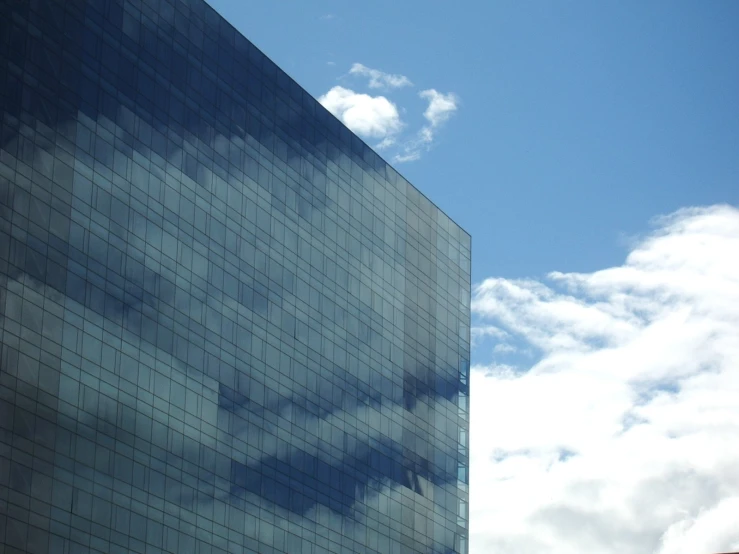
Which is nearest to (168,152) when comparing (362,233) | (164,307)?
(164,307)

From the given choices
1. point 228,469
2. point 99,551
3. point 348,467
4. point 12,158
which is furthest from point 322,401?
point 12,158

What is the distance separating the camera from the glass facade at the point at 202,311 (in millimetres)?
93812

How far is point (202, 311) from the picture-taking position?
109 metres

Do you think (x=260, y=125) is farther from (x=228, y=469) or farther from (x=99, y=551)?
(x=99, y=551)

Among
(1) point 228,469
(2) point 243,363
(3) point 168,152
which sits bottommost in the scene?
(1) point 228,469

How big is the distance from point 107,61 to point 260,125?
2020cm

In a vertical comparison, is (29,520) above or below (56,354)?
below

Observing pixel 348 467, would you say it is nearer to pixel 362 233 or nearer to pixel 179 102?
pixel 362 233

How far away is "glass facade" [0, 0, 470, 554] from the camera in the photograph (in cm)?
9381

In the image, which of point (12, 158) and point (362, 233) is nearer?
point (12, 158)

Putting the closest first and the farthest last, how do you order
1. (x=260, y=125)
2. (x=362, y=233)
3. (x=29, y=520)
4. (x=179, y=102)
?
(x=29, y=520), (x=179, y=102), (x=260, y=125), (x=362, y=233)

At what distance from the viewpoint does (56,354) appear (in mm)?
94000

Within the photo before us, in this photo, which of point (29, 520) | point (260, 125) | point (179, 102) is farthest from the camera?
point (260, 125)

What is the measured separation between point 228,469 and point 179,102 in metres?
27.7
